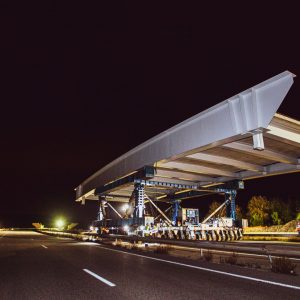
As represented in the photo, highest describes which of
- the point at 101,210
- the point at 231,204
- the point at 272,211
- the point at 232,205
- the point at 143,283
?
the point at 272,211

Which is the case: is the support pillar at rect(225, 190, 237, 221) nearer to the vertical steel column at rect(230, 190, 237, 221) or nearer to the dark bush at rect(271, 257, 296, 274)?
the vertical steel column at rect(230, 190, 237, 221)

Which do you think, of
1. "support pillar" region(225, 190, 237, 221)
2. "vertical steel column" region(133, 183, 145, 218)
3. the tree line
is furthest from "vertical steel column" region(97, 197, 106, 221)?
the tree line

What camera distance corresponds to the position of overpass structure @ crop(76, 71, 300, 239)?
15250mm

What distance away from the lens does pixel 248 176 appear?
2938 centimetres

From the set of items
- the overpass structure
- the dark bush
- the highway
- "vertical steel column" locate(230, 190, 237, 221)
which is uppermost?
the overpass structure

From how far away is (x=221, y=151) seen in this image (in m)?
22.4

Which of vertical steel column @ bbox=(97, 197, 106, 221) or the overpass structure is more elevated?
the overpass structure

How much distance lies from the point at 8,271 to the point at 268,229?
41.6m

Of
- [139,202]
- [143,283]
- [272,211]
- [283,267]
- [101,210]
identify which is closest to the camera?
[143,283]

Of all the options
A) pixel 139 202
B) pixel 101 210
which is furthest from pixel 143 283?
pixel 101 210

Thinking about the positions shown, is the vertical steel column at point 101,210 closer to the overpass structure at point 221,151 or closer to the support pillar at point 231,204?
the overpass structure at point 221,151

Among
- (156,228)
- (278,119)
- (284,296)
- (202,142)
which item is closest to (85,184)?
(156,228)

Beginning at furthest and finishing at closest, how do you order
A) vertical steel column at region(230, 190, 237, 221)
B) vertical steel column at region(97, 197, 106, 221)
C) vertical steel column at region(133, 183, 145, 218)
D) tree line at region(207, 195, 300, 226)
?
1. tree line at region(207, 195, 300, 226)
2. vertical steel column at region(97, 197, 106, 221)
3. vertical steel column at region(230, 190, 237, 221)
4. vertical steel column at region(133, 183, 145, 218)

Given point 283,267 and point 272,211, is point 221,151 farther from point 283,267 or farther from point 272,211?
point 272,211
